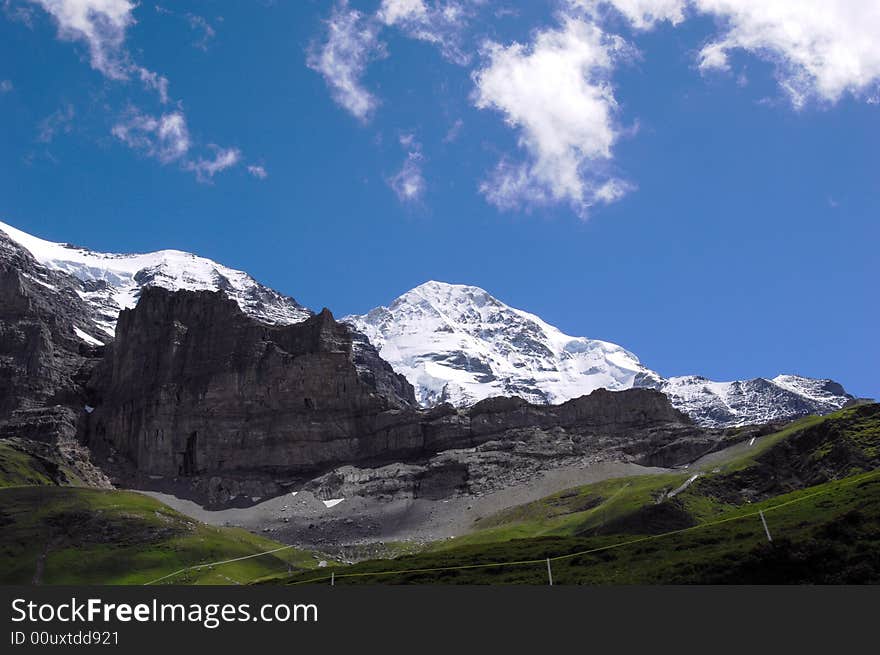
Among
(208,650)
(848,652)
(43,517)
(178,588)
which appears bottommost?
(848,652)

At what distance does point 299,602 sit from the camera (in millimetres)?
49688

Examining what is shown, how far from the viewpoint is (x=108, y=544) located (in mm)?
166875

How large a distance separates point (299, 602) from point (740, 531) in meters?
35.2

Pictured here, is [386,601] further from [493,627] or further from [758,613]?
[758,613]

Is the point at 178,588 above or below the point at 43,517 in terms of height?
below

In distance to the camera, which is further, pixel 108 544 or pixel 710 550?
pixel 108 544

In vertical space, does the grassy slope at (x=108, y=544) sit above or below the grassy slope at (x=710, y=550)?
above

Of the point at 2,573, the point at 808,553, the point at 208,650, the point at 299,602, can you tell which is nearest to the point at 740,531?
the point at 808,553

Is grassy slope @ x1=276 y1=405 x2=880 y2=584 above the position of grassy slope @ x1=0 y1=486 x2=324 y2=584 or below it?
below

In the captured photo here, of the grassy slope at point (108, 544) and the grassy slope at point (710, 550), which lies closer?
the grassy slope at point (710, 550)

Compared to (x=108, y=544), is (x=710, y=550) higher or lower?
→ lower

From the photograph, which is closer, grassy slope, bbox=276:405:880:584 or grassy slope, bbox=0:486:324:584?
grassy slope, bbox=276:405:880:584

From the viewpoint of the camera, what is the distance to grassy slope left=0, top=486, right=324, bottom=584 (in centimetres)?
15162

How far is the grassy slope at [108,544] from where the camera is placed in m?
152
